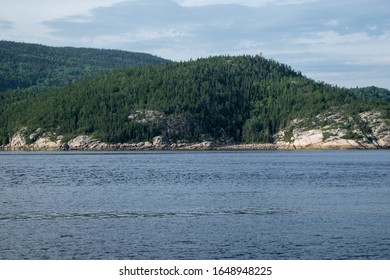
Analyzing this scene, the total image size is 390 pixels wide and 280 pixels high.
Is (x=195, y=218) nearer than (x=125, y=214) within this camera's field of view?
Yes

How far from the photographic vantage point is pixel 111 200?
87.6 m

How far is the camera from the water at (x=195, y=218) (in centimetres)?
5331

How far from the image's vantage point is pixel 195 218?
229 ft

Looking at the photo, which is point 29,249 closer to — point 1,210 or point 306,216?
point 1,210

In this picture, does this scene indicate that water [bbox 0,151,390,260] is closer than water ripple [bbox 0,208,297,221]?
Yes

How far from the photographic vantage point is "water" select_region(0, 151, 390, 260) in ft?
175

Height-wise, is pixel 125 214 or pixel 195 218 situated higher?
pixel 125 214

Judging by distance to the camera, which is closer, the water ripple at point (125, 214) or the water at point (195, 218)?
the water at point (195, 218)
